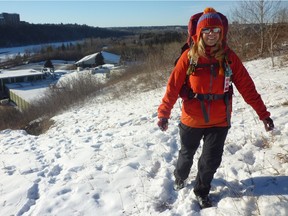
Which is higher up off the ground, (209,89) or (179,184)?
(209,89)

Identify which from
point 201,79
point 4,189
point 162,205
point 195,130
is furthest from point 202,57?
point 4,189

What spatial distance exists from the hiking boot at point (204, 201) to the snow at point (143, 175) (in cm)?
7

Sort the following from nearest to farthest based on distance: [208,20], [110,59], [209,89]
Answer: [208,20] < [209,89] < [110,59]

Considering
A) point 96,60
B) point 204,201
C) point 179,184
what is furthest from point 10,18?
point 204,201

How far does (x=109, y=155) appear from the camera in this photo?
5074mm

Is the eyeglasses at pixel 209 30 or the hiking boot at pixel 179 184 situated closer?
the eyeglasses at pixel 209 30

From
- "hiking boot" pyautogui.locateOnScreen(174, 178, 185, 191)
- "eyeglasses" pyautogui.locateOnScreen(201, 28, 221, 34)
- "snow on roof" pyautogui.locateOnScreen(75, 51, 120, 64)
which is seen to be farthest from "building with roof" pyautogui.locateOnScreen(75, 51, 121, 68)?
"eyeglasses" pyautogui.locateOnScreen(201, 28, 221, 34)

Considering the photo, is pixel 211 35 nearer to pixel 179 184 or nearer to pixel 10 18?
pixel 179 184

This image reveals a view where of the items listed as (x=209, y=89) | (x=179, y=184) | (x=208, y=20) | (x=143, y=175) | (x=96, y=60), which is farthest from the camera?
(x=96, y=60)

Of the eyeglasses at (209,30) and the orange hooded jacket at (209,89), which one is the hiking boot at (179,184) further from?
the eyeglasses at (209,30)

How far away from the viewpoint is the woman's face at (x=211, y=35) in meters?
2.57

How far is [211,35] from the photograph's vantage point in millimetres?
2578

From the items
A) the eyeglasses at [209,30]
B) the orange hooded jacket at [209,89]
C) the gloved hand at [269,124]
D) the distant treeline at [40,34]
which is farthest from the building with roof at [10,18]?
the gloved hand at [269,124]

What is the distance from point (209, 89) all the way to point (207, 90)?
0.02 metres
